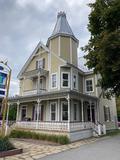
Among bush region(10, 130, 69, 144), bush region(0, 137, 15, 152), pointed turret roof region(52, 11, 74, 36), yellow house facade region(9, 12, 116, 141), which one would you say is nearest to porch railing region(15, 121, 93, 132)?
yellow house facade region(9, 12, 116, 141)

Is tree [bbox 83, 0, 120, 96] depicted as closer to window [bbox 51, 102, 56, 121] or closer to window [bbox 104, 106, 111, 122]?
A: window [bbox 51, 102, 56, 121]

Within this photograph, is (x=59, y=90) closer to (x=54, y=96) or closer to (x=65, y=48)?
(x=54, y=96)

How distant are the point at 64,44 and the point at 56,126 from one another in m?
10.6

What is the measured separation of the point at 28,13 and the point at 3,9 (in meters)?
1.72

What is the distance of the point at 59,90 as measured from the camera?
1881cm

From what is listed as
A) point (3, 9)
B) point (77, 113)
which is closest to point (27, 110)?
point (77, 113)

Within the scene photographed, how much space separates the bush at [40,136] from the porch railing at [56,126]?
0.95 m

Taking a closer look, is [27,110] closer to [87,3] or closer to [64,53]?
[64,53]

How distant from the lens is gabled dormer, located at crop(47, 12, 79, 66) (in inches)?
835

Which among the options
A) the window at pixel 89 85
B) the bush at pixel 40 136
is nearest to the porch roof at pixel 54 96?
the window at pixel 89 85

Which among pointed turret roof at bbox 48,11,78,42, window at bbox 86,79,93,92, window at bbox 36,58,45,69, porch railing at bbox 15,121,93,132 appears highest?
pointed turret roof at bbox 48,11,78,42

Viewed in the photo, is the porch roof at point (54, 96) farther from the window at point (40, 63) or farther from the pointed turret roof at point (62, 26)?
the pointed turret roof at point (62, 26)

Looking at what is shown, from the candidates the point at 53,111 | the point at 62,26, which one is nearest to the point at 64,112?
the point at 53,111

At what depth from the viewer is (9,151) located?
8.91 metres
